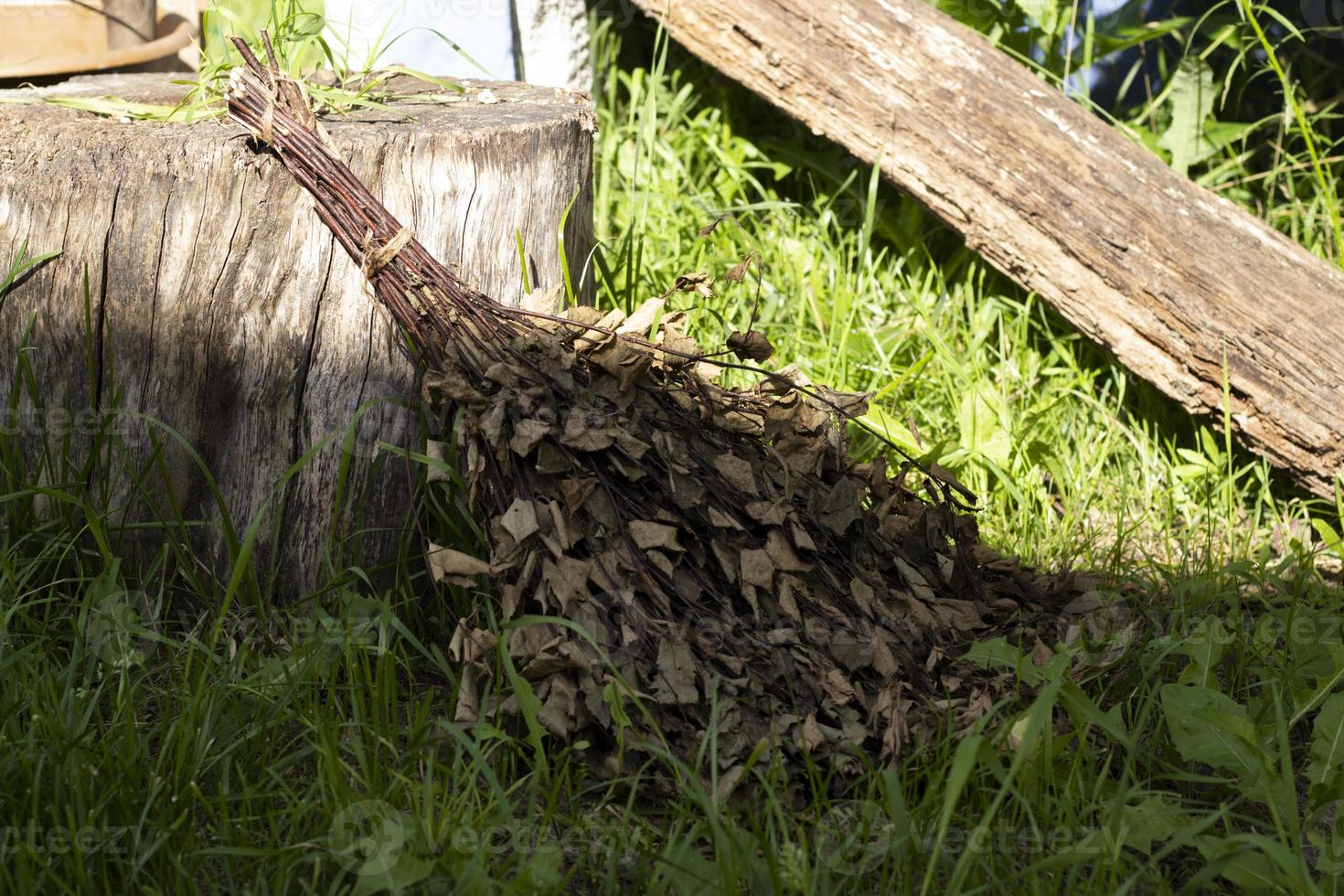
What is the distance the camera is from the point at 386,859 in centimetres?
152

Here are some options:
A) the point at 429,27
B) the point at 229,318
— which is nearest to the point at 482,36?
the point at 429,27

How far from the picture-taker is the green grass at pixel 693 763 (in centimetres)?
157

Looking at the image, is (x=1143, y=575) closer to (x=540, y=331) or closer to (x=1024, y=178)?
(x=1024, y=178)

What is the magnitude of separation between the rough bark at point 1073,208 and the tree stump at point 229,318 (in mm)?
1247

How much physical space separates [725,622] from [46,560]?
1.26 m

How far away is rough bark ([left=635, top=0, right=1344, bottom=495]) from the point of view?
9.27 ft

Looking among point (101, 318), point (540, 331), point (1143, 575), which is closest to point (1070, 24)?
point (1143, 575)
